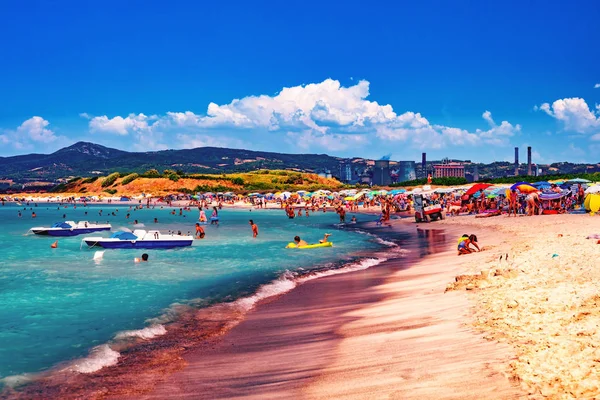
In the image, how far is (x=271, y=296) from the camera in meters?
14.6

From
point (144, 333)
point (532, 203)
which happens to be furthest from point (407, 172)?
point (144, 333)

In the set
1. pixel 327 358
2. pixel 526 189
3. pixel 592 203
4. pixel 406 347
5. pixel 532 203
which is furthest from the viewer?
pixel 526 189

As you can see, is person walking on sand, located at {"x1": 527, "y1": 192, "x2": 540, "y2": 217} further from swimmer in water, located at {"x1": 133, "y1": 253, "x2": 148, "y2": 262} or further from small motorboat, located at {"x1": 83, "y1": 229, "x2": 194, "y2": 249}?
swimmer in water, located at {"x1": 133, "y1": 253, "x2": 148, "y2": 262}

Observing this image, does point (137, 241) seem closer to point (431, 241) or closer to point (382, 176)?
point (431, 241)

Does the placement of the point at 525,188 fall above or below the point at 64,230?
above

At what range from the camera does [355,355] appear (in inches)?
303

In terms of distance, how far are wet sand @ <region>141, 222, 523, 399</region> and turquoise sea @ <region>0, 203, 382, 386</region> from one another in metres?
2.33

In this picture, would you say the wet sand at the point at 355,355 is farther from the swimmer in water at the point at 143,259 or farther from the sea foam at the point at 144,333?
the swimmer in water at the point at 143,259

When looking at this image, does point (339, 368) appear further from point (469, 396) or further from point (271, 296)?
point (271, 296)

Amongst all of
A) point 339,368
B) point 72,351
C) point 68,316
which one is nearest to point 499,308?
point 339,368

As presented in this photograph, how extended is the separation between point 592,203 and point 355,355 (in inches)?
1186

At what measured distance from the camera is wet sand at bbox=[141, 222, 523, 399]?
6062mm

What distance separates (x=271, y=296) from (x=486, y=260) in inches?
283

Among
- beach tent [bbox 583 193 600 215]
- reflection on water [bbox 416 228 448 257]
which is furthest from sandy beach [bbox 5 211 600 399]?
beach tent [bbox 583 193 600 215]
